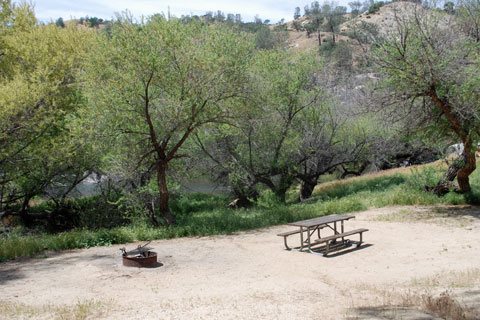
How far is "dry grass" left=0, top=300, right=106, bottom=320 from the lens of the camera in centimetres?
591

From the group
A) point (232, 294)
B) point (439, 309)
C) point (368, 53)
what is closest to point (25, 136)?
point (232, 294)

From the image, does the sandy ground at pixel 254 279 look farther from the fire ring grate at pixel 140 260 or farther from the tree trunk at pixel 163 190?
the tree trunk at pixel 163 190

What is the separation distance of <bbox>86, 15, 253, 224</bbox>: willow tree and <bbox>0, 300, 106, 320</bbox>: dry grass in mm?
7387

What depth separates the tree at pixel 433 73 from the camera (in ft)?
41.0

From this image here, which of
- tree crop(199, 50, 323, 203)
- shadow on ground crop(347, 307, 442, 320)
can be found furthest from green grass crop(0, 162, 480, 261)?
shadow on ground crop(347, 307, 442, 320)

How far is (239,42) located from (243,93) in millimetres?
1928

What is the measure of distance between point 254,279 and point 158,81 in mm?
7550

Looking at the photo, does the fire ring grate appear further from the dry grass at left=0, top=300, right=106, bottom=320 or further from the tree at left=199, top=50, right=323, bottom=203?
the tree at left=199, top=50, right=323, bottom=203

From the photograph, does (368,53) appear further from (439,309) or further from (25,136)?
(25,136)

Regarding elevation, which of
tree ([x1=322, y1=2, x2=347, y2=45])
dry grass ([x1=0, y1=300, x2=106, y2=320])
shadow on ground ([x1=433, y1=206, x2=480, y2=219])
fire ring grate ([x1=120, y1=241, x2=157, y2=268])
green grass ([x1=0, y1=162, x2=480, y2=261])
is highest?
tree ([x1=322, y1=2, x2=347, y2=45])

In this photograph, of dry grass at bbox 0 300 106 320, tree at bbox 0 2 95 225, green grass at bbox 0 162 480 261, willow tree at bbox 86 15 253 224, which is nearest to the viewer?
dry grass at bbox 0 300 106 320

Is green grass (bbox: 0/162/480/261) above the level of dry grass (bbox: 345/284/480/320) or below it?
below

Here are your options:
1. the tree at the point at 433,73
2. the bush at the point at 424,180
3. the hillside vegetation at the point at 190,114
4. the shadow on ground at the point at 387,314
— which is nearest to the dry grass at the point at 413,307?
the shadow on ground at the point at 387,314

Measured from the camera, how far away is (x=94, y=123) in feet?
43.4
